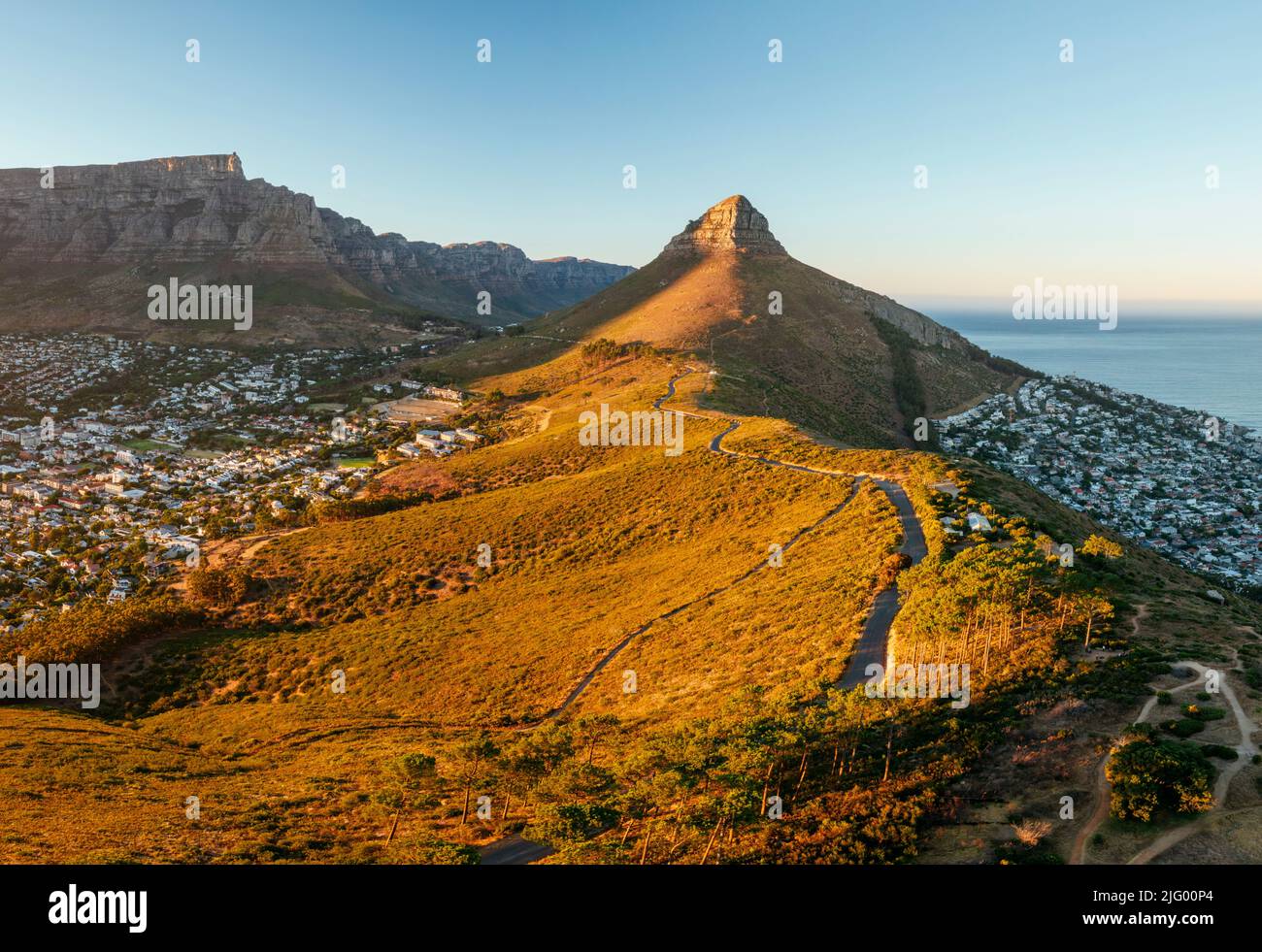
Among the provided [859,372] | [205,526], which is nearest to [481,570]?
[205,526]

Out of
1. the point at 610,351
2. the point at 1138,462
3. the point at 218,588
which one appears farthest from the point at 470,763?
the point at 1138,462

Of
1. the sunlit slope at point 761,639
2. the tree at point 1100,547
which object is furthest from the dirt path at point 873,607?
the tree at point 1100,547
